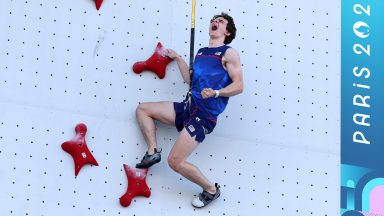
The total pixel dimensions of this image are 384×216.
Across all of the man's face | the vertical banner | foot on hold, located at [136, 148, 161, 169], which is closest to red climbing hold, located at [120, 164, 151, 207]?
foot on hold, located at [136, 148, 161, 169]

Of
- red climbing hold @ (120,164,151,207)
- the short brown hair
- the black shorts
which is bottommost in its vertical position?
red climbing hold @ (120,164,151,207)

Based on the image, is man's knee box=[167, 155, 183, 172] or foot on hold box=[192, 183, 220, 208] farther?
foot on hold box=[192, 183, 220, 208]

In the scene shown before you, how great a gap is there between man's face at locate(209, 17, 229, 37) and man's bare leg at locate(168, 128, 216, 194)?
20.1 inches

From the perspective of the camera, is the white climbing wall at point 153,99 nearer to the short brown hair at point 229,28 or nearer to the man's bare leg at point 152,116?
the man's bare leg at point 152,116

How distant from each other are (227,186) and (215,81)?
0.57 m

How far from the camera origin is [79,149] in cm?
374

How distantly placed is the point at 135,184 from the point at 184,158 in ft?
0.93

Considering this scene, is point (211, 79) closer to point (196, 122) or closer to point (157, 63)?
point (196, 122)

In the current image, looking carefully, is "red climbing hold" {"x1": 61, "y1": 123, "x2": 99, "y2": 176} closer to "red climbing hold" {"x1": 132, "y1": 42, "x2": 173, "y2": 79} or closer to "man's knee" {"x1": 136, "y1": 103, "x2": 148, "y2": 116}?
"man's knee" {"x1": 136, "y1": 103, "x2": 148, "y2": 116}

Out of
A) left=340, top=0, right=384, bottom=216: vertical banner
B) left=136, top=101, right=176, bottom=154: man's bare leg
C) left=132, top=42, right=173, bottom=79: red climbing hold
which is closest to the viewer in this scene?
left=136, top=101, right=176, bottom=154: man's bare leg

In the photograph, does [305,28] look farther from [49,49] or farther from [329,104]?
[49,49]

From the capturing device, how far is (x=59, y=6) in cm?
394

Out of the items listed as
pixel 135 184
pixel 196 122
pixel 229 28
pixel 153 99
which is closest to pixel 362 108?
pixel 229 28

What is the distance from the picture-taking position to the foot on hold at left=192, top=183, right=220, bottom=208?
3781mm
